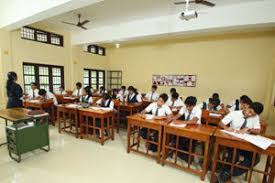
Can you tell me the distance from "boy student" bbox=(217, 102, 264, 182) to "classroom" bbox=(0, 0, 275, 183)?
1 cm

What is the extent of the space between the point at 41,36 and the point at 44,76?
158 centimetres

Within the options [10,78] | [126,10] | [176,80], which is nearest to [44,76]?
[10,78]

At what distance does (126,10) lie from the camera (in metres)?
4.34

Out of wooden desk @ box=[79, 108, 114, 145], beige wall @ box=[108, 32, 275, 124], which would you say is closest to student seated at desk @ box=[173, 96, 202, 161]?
wooden desk @ box=[79, 108, 114, 145]

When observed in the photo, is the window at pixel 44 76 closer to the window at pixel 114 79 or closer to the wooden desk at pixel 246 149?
the window at pixel 114 79

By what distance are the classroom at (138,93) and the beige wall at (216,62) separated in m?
0.04

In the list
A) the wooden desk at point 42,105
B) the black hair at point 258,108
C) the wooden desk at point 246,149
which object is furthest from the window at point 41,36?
the black hair at point 258,108

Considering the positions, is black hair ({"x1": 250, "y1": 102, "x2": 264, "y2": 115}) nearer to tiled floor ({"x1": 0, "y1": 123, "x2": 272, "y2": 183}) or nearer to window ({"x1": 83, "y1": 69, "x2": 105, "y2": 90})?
tiled floor ({"x1": 0, "y1": 123, "x2": 272, "y2": 183})

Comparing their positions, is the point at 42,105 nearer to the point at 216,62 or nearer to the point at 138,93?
the point at 138,93

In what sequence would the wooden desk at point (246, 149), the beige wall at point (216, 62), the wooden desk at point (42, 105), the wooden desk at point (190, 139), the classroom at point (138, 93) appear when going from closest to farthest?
the wooden desk at point (246, 149) < the wooden desk at point (190, 139) < the classroom at point (138, 93) < the wooden desk at point (42, 105) < the beige wall at point (216, 62)

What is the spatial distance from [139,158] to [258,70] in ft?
18.6

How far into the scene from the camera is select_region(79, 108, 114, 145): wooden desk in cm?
339

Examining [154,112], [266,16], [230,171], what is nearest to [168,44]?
[266,16]

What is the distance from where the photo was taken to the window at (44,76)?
5812 mm
